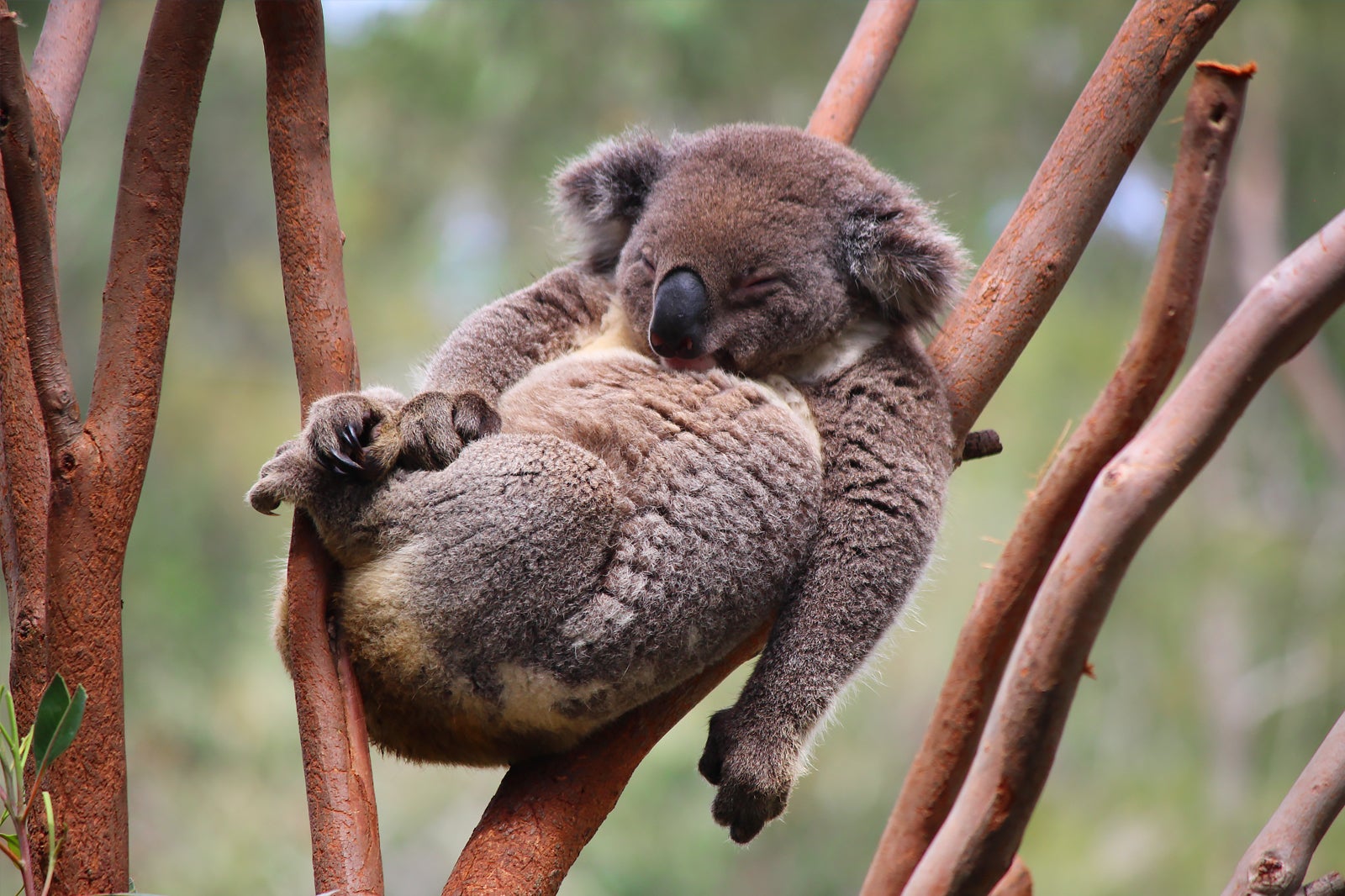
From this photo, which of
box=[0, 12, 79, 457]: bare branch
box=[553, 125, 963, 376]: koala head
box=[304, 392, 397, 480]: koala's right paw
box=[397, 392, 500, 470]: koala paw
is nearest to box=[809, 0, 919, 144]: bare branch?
box=[553, 125, 963, 376]: koala head

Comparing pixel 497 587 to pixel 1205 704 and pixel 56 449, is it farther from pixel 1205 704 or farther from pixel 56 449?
pixel 1205 704

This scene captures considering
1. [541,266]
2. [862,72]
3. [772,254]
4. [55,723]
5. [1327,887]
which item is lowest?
[1327,887]

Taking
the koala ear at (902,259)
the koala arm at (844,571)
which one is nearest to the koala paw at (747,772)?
the koala arm at (844,571)

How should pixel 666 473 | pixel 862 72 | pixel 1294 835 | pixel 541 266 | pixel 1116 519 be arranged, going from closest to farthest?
pixel 1116 519
pixel 1294 835
pixel 666 473
pixel 862 72
pixel 541 266

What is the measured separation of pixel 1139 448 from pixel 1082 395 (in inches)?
257

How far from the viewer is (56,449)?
1473 millimetres

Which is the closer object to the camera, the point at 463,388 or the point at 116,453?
the point at 116,453

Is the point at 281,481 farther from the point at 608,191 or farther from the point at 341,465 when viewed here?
the point at 608,191

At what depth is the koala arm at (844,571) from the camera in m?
1.67

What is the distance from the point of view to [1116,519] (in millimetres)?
956

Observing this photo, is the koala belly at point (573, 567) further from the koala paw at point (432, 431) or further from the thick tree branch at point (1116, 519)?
the thick tree branch at point (1116, 519)

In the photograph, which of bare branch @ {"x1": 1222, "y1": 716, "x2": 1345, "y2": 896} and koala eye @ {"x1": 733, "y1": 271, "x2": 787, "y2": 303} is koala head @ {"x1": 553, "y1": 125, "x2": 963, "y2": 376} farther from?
bare branch @ {"x1": 1222, "y1": 716, "x2": 1345, "y2": 896}

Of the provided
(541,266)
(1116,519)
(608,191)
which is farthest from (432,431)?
(541,266)

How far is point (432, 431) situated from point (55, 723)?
0.60 m
